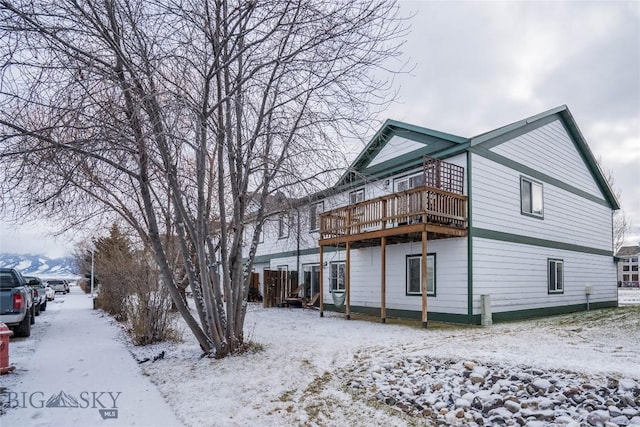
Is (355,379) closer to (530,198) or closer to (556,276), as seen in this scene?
(530,198)

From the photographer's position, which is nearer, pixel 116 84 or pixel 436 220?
pixel 116 84

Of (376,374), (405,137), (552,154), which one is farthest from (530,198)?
(376,374)

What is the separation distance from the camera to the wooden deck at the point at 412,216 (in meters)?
10.7

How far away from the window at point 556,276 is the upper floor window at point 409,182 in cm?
537

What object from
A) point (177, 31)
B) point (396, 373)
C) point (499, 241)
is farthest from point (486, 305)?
point (177, 31)

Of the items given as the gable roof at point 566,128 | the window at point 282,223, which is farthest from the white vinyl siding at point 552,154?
the window at point 282,223

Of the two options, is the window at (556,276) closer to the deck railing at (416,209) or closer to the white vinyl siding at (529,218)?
the white vinyl siding at (529,218)

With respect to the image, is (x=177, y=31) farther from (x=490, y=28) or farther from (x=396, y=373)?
(x=490, y=28)

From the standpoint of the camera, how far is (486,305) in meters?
11.1

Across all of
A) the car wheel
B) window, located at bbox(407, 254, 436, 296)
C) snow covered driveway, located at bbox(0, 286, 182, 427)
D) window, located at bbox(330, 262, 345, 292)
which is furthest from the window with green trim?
the car wheel

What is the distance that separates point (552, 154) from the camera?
14.8 m

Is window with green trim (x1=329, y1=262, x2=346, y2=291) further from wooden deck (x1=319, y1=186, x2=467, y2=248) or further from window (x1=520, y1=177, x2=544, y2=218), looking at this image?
window (x1=520, y1=177, x2=544, y2=218)

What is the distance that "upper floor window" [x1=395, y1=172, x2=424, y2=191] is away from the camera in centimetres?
1308

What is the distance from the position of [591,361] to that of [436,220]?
18.1 feet
